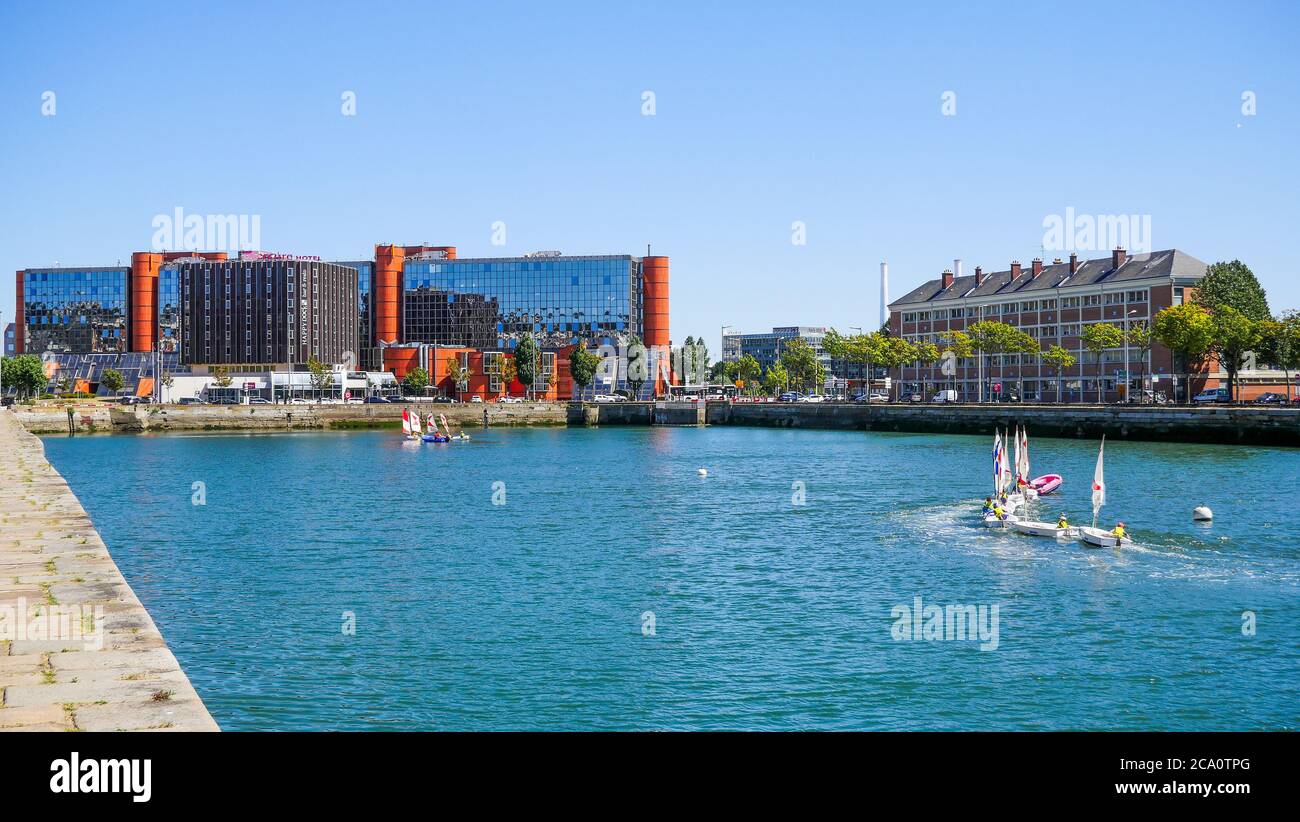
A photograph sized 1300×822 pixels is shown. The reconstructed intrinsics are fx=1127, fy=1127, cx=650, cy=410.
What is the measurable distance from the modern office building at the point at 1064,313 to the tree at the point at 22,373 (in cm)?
15057

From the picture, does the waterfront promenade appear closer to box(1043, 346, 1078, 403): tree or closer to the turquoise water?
the turquoise water

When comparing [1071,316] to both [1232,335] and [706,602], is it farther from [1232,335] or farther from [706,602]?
[706,602]

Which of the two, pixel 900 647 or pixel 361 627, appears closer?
pixel 900 647

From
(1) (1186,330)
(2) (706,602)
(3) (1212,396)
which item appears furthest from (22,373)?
(2) (706,602)

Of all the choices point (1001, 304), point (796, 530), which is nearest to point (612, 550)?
point (796, 530)

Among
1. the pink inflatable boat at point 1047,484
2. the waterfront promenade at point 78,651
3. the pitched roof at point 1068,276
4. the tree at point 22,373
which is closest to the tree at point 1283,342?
the pitched roof at point 1068,276

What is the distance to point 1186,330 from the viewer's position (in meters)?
128

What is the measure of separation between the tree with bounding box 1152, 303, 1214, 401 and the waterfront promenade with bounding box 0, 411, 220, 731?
416 feet

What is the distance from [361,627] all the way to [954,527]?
31247 mm

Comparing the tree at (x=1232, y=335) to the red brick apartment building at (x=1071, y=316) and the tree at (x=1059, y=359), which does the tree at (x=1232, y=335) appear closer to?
the red brick apartment building at (x=1071, y=316)

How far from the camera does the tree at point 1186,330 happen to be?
420ft

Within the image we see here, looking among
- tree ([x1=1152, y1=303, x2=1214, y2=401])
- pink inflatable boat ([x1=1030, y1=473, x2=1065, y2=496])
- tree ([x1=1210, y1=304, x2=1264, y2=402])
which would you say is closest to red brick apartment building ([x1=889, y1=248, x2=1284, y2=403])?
tree ([x1=1210, y1=304, x2=1264, y2=402])

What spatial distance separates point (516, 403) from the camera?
189000mm
